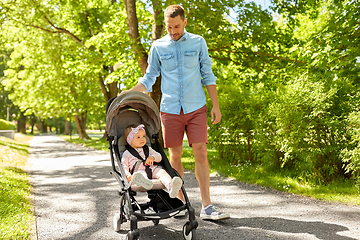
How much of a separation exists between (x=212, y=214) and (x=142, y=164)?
1120 mm

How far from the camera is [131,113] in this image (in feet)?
15.2

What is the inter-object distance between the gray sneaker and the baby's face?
1.20m

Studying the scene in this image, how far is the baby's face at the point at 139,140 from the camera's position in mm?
4172

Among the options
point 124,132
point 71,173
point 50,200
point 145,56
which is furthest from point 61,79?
point 124,132

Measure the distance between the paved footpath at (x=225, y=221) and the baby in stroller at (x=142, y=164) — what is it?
0.66 metres

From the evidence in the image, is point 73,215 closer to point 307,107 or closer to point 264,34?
point 307,107

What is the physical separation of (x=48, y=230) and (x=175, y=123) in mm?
2077

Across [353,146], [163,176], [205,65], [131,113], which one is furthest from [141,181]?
[353,146]

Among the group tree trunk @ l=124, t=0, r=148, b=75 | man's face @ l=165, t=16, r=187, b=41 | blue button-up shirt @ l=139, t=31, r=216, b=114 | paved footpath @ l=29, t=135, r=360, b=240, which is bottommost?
paved footpath @ l=29, t=135, r=360, b=240

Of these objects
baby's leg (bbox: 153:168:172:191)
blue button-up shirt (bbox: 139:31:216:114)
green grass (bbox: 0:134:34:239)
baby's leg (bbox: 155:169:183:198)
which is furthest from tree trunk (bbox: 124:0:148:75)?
baby's leg (bbox: 155:169:183:198)

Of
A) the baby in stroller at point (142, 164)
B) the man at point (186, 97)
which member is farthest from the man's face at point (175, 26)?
the baby in stroller at point (142, 164)

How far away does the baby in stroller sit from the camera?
3.44 m

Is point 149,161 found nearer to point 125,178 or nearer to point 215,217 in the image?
point 125,178

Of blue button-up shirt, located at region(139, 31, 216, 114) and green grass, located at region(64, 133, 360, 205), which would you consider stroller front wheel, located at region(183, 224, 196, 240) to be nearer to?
blue button-up shirt, located at region(139, 31, 216, 114)
